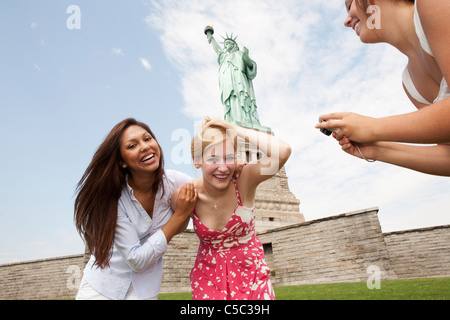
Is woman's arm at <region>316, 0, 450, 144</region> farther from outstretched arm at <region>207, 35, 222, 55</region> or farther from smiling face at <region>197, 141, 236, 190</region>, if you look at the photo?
outstretched arm at <region>207, 35, 222, 55</region>

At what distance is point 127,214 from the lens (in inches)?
94.4

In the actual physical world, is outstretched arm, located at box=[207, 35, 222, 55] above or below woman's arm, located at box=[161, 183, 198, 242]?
above

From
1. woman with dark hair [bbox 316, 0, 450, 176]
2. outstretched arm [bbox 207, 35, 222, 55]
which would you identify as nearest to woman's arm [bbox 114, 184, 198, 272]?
woman with dark hair [bbox 316, 0, 450, 176]

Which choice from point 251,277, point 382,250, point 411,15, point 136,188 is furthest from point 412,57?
point 382,250

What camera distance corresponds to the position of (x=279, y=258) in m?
11.4

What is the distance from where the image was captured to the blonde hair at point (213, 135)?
2.39m

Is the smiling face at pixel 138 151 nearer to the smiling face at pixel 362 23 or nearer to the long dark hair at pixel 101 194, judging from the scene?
the long dark hair at pixel 101 194

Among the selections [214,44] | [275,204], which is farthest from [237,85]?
[275,204]

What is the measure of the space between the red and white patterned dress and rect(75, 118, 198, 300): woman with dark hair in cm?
33

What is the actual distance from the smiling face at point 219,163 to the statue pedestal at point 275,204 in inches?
542

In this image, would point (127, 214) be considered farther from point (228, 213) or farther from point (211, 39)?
point (211, 39)

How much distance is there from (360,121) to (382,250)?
384 inches

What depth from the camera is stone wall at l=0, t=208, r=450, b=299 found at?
31.8ft

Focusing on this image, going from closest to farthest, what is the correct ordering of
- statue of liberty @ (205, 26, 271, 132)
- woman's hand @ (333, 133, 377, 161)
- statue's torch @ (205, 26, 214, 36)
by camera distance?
woman's hand @ (333, 133, 377, 161), statue of liberty @ (205, 26, 271, 132), statue's torch @ (205, 26, 214, 36)
